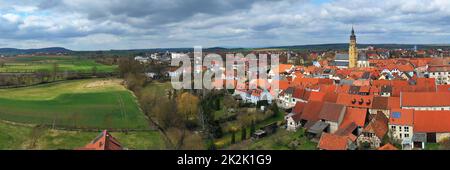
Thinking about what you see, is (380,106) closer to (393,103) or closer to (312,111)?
(393,103)

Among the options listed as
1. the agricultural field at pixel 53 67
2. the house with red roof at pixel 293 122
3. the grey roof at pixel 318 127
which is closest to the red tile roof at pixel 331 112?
the grey roof at pixel 318 127

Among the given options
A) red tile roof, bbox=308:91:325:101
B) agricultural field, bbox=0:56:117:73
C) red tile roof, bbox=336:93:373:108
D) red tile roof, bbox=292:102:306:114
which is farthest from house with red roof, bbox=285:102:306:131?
agricultural field, bbox=0:56:117:73

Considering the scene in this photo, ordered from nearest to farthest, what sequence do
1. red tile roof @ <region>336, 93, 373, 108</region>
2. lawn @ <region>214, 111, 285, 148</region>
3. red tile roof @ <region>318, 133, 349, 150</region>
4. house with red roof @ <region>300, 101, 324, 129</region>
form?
red tile roof @ <region>318, 133, 349, 150</region> → lawn @ <region>214, 111, 285, 148</region> → house with red roof @ <region>300, 101, 324, 129</region> → red tile roof @ <region>336, 93, 373, 108</region>

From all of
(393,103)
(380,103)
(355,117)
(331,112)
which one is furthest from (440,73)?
(355,117)

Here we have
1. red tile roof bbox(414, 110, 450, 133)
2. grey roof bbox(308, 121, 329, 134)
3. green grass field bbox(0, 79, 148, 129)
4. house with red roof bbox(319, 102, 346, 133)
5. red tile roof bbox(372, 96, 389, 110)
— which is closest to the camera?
red tile roof bbox(414, 110, 450, 133)

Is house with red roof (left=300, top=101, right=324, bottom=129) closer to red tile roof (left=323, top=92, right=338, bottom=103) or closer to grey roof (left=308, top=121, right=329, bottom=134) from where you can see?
grey roof (left=308, top=121, right=329, bottom=134)
